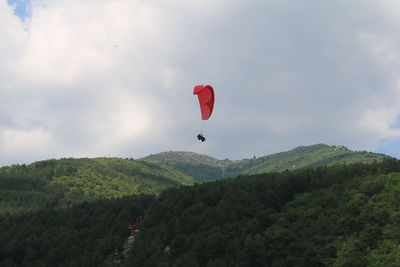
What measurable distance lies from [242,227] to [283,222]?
11469 mm

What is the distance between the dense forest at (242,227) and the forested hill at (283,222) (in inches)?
10.1

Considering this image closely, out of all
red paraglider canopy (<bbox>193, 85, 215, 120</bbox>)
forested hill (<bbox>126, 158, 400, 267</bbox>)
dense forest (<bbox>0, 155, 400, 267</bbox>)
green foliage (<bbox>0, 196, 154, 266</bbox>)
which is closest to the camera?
red paraglider canopy (<bbox>193, 85, 215, 120</bbox>)

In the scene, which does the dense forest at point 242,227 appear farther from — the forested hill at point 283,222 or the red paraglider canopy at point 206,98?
the red paraglider canopy at point 206,98

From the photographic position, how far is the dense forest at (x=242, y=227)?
362 ft

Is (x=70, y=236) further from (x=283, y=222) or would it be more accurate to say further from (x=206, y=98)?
(x=206, y=98)

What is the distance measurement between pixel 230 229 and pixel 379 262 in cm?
4471

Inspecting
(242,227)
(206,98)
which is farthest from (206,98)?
(242,227)

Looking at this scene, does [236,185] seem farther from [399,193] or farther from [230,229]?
[399,193]

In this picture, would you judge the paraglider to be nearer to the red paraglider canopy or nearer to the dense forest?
the red paraglider canopy

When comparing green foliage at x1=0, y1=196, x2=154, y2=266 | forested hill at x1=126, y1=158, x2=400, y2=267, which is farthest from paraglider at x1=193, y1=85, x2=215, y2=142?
green foliage at x1=0, y1=196, x2=154, y2=266

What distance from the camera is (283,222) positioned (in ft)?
432

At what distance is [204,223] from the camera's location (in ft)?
474

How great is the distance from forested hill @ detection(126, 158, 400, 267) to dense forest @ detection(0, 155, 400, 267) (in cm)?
26

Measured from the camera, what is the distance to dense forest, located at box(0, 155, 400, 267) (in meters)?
110
